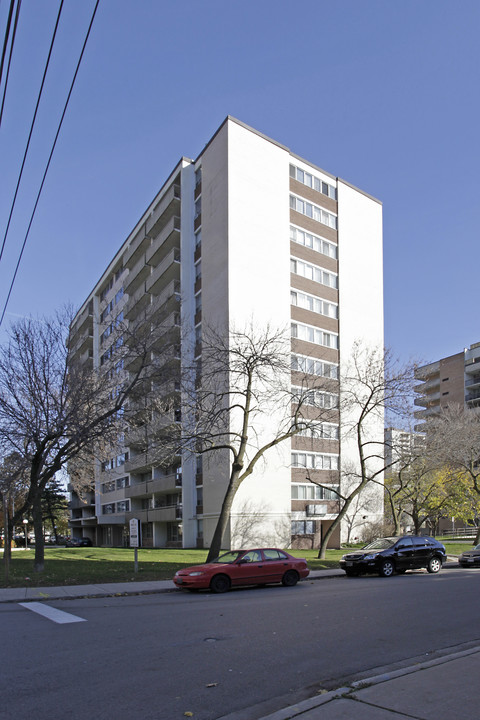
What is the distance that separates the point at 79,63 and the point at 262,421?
32.2 metres

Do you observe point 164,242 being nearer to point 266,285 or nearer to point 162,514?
point 266,285

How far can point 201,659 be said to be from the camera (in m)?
7.84

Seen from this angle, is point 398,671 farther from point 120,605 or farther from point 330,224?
point 330,224

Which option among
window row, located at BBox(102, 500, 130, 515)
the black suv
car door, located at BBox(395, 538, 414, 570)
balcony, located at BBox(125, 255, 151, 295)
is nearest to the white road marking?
the black suv

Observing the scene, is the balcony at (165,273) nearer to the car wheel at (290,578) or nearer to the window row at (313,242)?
the window row at (313,242)

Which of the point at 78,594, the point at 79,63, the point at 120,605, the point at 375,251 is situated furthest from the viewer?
the point at 375,251

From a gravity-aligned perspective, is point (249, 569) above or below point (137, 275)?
below

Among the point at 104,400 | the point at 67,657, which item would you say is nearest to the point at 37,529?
the point at 104,400

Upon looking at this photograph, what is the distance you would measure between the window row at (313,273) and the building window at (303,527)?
17.2 m

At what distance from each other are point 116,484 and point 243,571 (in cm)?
4767

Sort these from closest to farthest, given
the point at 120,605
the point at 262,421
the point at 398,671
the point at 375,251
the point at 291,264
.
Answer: the point at 398,671, the point at 120,605, the point at 262,421, the point at 291,264, the point at 375,251

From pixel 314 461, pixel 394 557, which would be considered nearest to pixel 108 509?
pixel 314 461

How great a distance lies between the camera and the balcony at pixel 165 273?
4641 centimetres

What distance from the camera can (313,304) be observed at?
45000 mm
